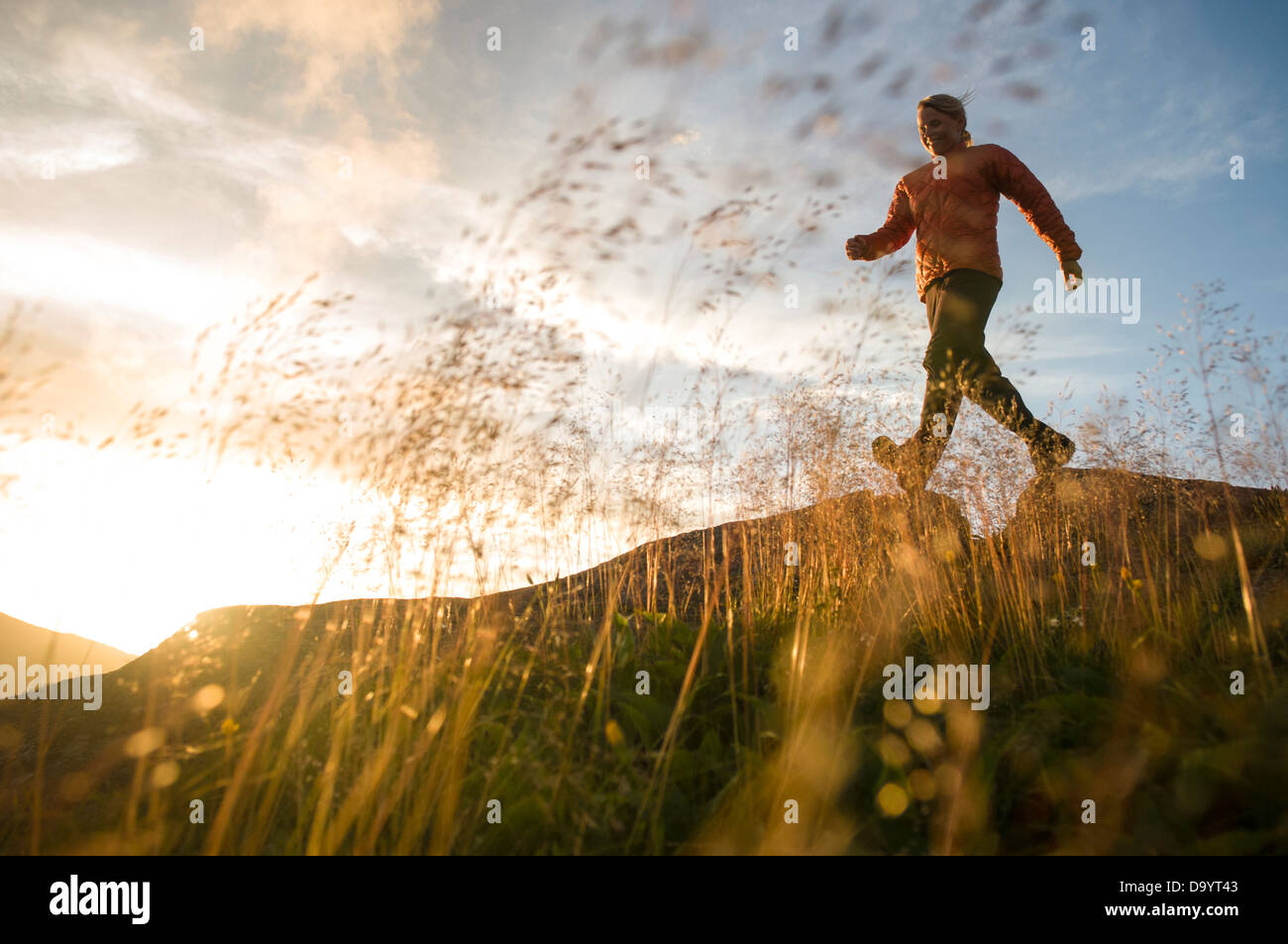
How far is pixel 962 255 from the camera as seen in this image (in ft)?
11.9

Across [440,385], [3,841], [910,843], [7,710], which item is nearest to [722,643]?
[910,843]

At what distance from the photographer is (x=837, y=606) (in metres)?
2.71

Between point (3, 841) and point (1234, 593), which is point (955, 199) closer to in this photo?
point (1234, 593)

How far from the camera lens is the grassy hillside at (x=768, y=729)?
4.90 feet

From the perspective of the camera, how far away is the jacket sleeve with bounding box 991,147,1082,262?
11.5 ft

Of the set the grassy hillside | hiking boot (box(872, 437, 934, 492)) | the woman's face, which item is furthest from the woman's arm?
Answer: the grassy hillside

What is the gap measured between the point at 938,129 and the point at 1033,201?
0.63 m

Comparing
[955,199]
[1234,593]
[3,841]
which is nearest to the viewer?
[3,841]

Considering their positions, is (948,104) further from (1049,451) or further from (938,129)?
(1049,451)

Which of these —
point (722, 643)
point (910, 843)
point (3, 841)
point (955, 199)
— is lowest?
point (3, 841)

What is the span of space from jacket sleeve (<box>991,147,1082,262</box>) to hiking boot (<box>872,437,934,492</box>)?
130 cm

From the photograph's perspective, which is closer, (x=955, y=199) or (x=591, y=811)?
(x=591, y=811)

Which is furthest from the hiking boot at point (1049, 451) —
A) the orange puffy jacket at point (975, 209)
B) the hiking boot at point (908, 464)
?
the orange puffy jacket at point (975, 209)

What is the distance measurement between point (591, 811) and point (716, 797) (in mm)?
291
